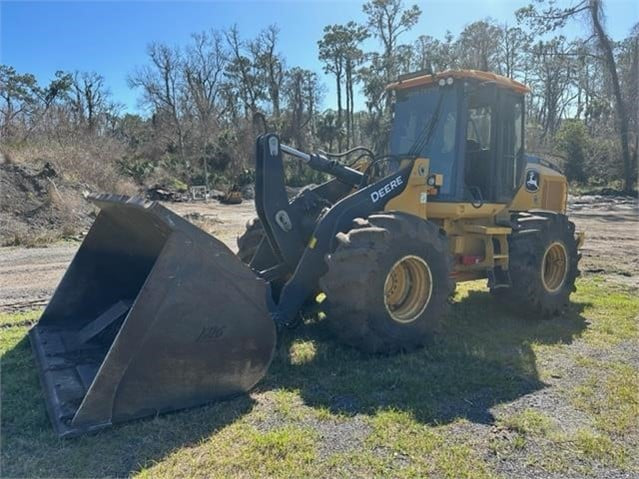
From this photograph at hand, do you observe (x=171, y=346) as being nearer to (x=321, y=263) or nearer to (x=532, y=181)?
(x=321, y=263)

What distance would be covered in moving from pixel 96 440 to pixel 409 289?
2808mm

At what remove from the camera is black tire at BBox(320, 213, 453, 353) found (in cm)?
414

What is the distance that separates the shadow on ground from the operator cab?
155cm

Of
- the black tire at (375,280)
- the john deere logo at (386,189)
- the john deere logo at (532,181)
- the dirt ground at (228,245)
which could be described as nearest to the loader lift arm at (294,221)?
Result: the john deere logo at (386,189)

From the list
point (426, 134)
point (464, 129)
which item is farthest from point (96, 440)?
point (464, 129)

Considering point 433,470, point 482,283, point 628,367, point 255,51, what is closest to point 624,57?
point 255,51

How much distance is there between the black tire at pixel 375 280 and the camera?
414 centimetres

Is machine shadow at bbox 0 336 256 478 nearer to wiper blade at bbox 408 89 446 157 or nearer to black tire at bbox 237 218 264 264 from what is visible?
black tire at bbox 237 218 264 264

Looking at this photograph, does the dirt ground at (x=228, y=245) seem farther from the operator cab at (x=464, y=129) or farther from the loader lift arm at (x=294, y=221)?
the loader lift arm at (x=294, y=221)

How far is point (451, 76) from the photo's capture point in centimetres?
539

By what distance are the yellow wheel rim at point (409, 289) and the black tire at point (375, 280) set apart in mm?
20

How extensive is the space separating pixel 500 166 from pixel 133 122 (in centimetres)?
4233

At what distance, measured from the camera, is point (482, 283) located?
7766 millimetres

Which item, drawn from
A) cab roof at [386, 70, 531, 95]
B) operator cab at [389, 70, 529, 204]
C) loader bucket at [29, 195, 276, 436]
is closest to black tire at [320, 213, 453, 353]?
loader bucket at [29, 195, 276, 436]
